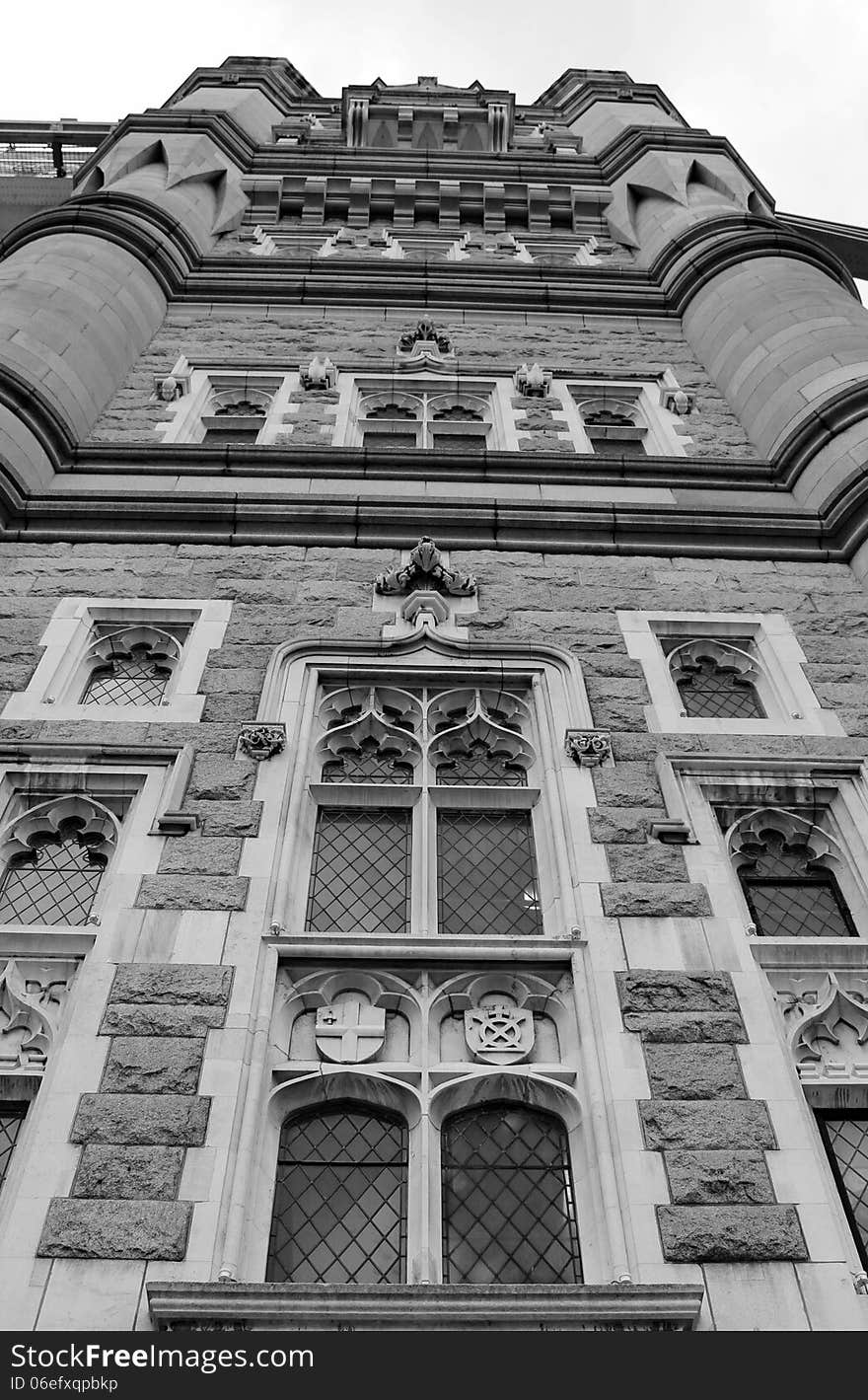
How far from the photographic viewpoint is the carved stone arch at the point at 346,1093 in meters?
6.88

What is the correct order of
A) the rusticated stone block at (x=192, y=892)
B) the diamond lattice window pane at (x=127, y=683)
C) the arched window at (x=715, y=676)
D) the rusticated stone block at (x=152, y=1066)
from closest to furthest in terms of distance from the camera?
the rusticated stone block at (x=152, y=1066) < the rusticated stone block at (x=192, y=892) < the diamond lattice window pane at (x=127, y=683) < the arched window at (x=715, y=676)

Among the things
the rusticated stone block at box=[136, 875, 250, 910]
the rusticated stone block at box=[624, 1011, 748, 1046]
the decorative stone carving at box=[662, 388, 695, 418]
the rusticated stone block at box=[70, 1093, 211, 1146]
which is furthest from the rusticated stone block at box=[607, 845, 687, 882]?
the decorative stone carving at box=[662, 388, 695, 418]

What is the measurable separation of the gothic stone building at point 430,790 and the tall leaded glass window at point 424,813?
0.03 m

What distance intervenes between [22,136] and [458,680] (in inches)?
1001

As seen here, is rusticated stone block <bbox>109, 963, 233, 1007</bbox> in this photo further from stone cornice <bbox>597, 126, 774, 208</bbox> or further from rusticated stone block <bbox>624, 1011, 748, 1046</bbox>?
stone cornice <bbox>597, 126, 774, 208</bbox>

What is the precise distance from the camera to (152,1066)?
675cm

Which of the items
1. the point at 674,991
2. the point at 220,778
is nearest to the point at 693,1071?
the point at 674,991

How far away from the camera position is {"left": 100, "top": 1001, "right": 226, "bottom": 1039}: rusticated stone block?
6.93m

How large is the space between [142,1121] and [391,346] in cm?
1175

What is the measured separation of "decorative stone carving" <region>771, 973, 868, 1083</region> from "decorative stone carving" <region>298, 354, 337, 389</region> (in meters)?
9.64

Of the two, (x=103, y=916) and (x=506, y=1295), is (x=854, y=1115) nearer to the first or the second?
(x=506, y=1295)

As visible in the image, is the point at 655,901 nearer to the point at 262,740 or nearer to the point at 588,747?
the point at 588,747

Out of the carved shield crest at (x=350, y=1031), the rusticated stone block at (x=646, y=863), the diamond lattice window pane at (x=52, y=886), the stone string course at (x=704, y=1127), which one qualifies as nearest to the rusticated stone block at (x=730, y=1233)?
the stone string course at (x=704, y=1127)

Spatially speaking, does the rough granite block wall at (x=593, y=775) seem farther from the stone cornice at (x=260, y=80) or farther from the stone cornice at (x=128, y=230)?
the stone cornice at (x=260, y=80)
